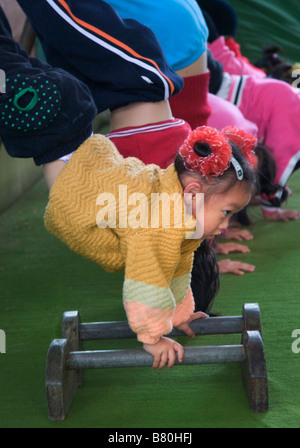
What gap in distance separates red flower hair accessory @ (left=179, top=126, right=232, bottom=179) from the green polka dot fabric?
0.22 metres

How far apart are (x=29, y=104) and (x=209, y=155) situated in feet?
0.97

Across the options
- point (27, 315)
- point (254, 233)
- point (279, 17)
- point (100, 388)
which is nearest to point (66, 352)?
point (100, 388)

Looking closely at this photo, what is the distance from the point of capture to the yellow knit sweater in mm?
943

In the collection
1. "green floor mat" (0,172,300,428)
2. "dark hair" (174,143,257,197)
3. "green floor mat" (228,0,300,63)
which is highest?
"dark hair" (174,143,257,197)

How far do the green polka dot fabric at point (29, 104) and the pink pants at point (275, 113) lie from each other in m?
1.15

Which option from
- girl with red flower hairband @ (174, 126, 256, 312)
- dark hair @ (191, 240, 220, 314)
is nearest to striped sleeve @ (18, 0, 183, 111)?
girl with red flower hairband @ (174, 126, 256, 312)

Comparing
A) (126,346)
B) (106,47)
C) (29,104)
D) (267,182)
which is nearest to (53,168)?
(29,104)

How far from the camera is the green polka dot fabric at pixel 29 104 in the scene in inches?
38.4

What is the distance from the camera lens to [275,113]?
2.04 m

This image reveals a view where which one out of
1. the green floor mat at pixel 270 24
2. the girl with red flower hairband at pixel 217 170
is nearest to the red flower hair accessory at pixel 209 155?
the girl with red flower hairband at pixel 217 170

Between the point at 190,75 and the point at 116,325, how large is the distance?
0.61 metres

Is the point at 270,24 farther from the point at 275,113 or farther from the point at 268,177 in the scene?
the point at 268,177

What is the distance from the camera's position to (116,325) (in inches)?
42.9

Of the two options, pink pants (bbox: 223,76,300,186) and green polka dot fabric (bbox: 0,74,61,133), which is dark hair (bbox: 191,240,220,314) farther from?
pink pants (bbox: 223,76,300,186)
